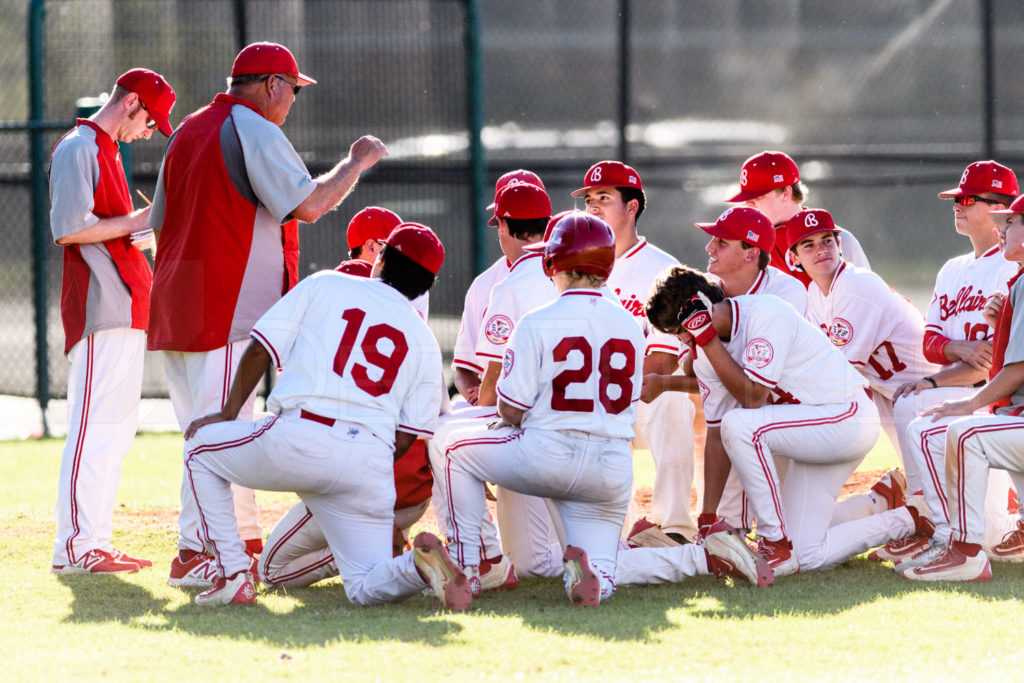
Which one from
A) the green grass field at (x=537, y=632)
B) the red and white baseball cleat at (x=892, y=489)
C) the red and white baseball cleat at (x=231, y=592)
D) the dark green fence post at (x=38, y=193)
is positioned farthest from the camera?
the dark green fence post at (x=38, y=193)

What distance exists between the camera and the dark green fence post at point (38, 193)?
918 centimetres

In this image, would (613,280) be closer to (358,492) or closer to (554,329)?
(554,329)

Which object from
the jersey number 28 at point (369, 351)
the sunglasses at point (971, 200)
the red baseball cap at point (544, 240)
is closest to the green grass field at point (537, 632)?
the jersey number 28 at point (369, 351)

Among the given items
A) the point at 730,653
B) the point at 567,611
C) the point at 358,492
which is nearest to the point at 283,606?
the point at 358,492

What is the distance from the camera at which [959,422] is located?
469 cm

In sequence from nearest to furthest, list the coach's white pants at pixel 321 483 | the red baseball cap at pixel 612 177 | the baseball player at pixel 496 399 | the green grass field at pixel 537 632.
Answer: the green grass field at pixel 537 632, the coach's white pants at pixel 321 483, the baseball player at pixel 496 399, the red baseball cap at pixel 612 177

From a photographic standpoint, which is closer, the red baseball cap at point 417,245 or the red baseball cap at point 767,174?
the red baseball cap at point 417,245

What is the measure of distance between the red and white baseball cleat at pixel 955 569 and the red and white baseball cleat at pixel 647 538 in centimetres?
102

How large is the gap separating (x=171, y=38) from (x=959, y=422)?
22.8 ft

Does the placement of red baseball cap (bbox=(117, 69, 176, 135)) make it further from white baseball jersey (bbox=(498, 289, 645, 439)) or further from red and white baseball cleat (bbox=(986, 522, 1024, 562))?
red and white baseball cleat (bbox=(986, 522, 1024, 562))

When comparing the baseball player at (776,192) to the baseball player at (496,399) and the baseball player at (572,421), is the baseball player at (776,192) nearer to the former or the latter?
the baseball player at (496,399)

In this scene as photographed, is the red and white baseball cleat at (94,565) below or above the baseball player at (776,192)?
below

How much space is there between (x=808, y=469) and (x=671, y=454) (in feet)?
2.45

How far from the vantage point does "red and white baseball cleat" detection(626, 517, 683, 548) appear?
5.16 metres
